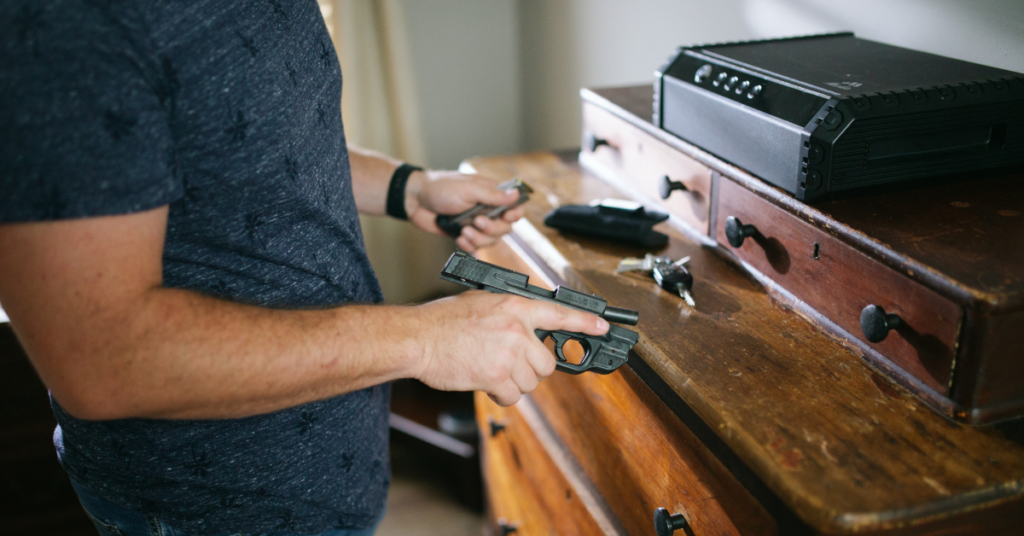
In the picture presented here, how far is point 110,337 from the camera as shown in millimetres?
521

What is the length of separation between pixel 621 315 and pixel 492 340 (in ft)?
0.44

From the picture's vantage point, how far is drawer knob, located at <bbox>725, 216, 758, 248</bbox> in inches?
33.0

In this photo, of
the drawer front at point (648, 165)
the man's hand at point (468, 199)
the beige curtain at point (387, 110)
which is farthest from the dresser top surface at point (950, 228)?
the beige curtain at point (387, 110)

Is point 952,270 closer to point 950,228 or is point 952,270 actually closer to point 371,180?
point 950,228

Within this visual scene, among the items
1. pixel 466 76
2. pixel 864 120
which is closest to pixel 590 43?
pixel 466 76

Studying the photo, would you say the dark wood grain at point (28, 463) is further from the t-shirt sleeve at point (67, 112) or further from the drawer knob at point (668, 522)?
the drawer knob at point (668, 522)

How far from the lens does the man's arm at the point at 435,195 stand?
1.03 metres

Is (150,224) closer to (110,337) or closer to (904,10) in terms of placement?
(110,337)

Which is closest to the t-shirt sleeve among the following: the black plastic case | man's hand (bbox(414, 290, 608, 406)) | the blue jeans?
man's hand (bbox(414, 290, 608, 406))

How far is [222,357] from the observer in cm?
57

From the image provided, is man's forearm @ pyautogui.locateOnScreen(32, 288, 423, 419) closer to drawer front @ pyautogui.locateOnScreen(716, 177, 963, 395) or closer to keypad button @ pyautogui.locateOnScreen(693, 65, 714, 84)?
drawer front @ pyautogui.locateOnScreen(716, 177, 963, 395)

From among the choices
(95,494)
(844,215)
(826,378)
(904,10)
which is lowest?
(95,494)

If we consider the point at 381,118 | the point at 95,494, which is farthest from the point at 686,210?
the point at 381,118

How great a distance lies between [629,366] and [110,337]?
0.50 m
